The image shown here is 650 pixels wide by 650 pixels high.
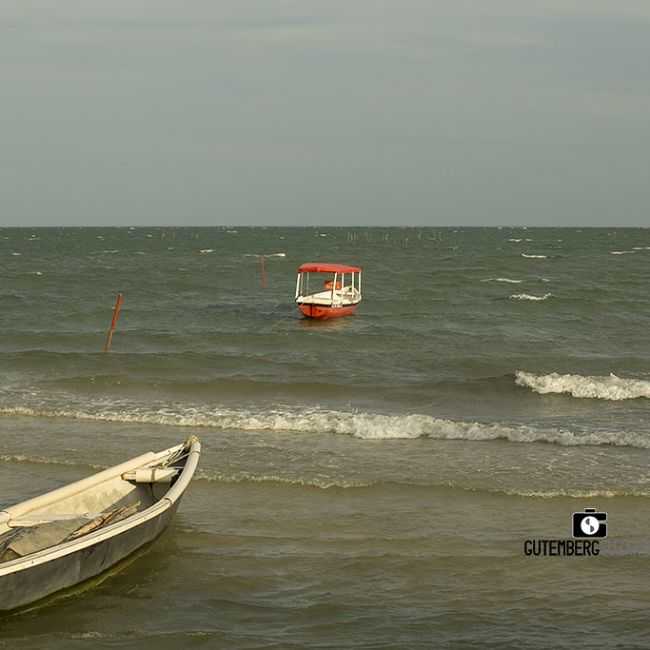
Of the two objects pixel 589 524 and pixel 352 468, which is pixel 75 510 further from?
pixel 589 524

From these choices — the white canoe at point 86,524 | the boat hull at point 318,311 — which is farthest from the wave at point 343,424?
the boat hull at point 318,311

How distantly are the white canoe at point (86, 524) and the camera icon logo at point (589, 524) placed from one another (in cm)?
504

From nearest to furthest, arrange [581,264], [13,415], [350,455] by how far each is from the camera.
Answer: [350,455], [13,415], [581,264]

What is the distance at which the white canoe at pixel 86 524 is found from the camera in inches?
390

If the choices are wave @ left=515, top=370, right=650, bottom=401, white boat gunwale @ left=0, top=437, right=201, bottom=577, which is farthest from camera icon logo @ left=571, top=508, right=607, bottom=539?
wave @ left=515, top=370, right=650, bottom=401

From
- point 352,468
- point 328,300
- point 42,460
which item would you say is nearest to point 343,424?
point 352,468

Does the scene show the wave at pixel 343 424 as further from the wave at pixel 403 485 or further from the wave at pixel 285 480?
the wave at pixel 285 480

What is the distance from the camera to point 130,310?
143 feet

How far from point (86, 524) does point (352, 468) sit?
19.2 feet

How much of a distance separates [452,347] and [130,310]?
55.4ft

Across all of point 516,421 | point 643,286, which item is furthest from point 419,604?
point 643,286

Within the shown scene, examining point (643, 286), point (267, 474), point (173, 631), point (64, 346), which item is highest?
point (643, 286)

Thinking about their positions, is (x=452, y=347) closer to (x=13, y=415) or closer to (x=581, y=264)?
(x=13, y=415)

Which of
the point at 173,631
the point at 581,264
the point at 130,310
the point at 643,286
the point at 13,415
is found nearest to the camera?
the point at 173,631
